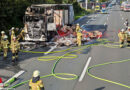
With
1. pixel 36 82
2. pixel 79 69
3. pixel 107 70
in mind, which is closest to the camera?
pixel 36 82

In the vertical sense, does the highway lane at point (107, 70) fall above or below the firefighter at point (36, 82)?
below

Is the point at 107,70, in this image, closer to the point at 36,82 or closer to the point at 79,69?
the point at 79,69

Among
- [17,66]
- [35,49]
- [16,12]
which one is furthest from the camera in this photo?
[16,12]

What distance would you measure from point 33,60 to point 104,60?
427 centimetres

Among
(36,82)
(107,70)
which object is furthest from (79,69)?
(36,82)

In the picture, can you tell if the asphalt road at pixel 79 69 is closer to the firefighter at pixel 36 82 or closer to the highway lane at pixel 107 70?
the highway lane at pixel 107 70

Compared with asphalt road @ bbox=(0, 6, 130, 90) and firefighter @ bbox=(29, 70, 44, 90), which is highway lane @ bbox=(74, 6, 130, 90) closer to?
asphalt road @ bbox=(0, 6, 130, 90)

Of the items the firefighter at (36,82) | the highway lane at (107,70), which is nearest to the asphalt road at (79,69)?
the highway lane at (107,70)

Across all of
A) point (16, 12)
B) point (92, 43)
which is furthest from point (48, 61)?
point (16, 12)

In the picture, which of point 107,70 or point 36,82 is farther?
point 107,70

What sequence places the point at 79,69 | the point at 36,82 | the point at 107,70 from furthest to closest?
the point at 79,69
the point at 107,70
the point at 36,82

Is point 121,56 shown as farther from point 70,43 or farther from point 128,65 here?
point 70,43

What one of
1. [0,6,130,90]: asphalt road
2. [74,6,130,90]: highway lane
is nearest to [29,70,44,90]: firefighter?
[0,6,130,90]: asphalt road

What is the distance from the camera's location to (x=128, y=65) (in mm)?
10859
